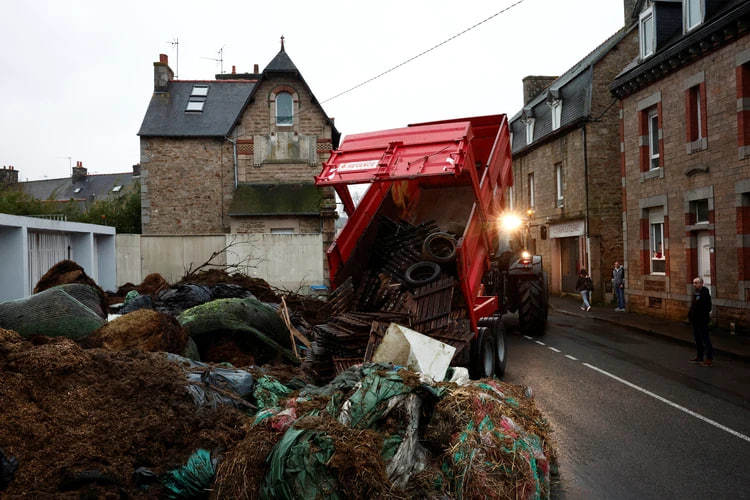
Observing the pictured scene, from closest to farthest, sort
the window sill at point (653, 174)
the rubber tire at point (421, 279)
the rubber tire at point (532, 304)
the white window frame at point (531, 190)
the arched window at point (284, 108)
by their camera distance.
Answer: the rubber tire at point (421, 279)
the rubber tire at point (532, 304)
the window sill at point (653, 174)
the arched window at point (284, 108)
the white window frame at point (531, 190)

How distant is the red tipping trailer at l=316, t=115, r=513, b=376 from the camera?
791 centimetres

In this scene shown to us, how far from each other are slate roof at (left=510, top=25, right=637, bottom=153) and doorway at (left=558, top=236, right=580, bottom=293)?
5018mm

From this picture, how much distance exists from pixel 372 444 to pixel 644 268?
17047 mm

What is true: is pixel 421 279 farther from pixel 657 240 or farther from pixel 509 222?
pixel 657 240

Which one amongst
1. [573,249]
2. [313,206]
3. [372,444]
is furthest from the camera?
[573,249]

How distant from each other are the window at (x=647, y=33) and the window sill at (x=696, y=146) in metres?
3.81

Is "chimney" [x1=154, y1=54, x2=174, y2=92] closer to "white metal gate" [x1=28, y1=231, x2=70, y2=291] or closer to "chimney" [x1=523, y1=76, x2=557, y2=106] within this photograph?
"white metal gate" [x1=28, y1=231, x2=70, y2=291]

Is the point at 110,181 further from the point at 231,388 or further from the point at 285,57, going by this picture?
the point at 231,388

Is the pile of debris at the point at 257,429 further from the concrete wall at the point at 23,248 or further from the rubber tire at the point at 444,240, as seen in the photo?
the concrete wall at the point at 23,248

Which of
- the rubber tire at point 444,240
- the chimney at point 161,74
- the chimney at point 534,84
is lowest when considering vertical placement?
the rubber tire at point 444,240

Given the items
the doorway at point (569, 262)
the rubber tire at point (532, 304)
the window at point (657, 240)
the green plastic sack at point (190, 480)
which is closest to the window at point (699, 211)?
the window at point (657, 240)

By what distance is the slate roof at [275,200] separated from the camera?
21.9m

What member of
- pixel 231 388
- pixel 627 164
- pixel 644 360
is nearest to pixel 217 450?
pixel 231 388

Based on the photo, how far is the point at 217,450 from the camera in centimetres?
464
